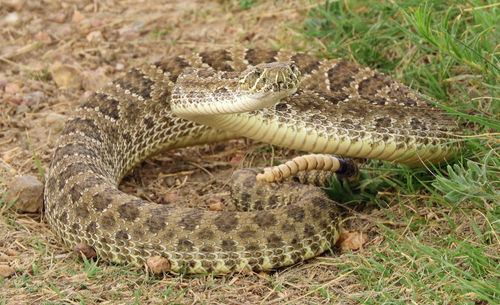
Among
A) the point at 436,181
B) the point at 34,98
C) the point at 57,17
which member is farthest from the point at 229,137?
the point at 57,17

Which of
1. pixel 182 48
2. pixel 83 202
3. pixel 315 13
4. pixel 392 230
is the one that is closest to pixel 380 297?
pixel 392 230

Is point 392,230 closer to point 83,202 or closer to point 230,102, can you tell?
point 230,102

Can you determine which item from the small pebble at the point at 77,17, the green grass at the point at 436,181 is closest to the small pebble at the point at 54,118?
the small pebble at the point at 77,17

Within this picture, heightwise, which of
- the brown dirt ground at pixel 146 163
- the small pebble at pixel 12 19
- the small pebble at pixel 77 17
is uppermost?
the small pebble at pixel 12 19

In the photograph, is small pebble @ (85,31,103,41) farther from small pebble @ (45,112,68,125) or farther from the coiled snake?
the coiled snake

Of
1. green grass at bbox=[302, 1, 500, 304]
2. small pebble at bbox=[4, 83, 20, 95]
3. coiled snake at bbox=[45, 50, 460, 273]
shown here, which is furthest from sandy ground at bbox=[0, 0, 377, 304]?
green grass at bbox=[302, 1, 500, 304]

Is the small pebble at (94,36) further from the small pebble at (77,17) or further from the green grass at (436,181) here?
the green grass at (436,181)
